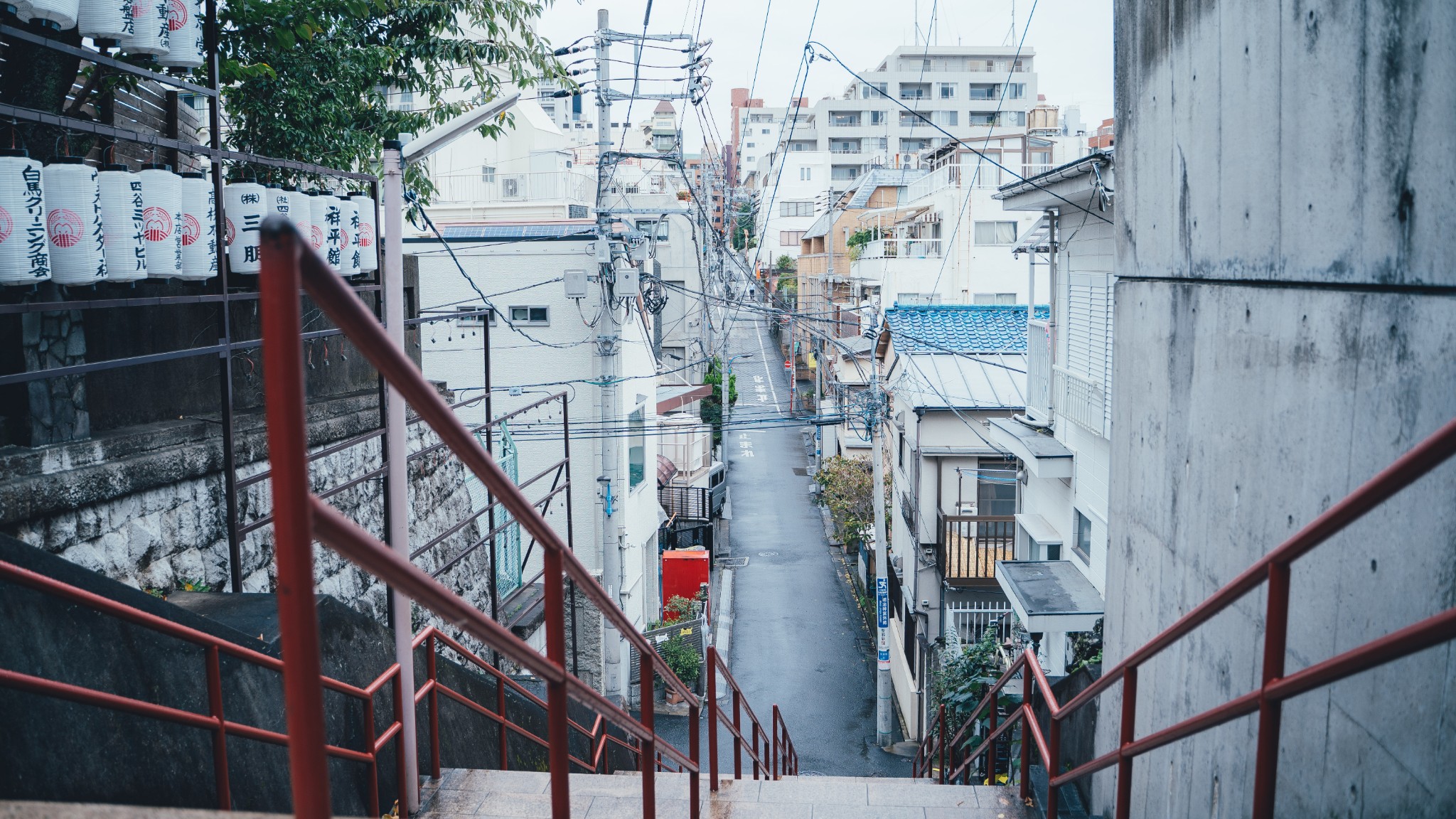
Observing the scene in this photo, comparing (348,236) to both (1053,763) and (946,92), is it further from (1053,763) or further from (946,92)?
(946,92)

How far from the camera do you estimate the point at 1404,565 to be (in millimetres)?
2496

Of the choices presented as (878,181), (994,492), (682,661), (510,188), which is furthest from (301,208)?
(878,181)

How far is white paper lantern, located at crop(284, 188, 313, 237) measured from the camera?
6641mm

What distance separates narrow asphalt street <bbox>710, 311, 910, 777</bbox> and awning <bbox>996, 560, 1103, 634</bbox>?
5.99 metres

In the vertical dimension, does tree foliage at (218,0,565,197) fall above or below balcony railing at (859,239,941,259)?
above

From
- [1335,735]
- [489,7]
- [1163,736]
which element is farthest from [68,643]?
[489,7]

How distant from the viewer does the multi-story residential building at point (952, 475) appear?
1689cm

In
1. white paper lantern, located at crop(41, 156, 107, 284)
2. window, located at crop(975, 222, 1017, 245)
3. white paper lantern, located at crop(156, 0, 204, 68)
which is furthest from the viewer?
window, located at crop(975, 222, 1017, 245)

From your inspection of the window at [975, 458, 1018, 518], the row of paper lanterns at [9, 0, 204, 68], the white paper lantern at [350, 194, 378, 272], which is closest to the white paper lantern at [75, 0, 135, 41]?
the row of paper lanterns at [9, 0, 204, 68]

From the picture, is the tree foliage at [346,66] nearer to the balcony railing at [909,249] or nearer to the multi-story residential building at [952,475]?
the multi-story residential building at [952,475]

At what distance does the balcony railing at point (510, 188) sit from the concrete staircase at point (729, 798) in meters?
18.7

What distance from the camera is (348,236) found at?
728 cm

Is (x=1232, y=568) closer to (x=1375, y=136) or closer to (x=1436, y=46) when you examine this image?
(x=1375, y=136)

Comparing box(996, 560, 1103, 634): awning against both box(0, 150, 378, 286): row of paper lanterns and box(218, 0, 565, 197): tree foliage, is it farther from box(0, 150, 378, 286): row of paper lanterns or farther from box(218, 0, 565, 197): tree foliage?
box(0, 150, 378, 286): row of paper lanterns
